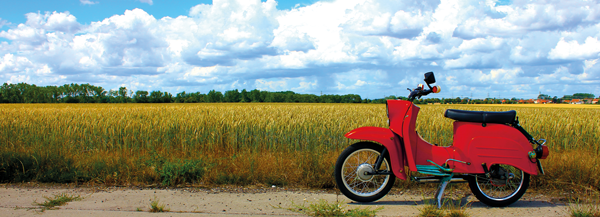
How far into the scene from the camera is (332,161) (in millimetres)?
5445

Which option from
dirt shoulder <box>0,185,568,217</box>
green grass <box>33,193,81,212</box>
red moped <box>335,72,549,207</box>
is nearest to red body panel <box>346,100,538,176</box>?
red moped <box>335,72,549,207</box>

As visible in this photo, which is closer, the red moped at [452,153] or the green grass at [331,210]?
the green grass at [331,210]

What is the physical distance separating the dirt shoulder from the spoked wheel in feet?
0.35

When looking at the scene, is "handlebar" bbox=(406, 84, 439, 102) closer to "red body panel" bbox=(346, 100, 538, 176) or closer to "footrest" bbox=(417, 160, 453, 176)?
"red body panel" bbox=(346, 100, 538, 176)

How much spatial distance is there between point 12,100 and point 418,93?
102738 mm

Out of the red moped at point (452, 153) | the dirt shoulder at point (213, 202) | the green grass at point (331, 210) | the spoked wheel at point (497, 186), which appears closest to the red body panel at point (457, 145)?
the red moped at point (452, 153)

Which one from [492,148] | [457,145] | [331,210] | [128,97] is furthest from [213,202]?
[128,97]

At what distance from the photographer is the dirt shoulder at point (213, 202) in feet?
12.3

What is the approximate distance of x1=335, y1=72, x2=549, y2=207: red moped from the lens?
4074mm

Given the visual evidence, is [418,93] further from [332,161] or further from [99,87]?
[99,87]

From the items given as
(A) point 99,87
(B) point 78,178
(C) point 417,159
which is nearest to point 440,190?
(C) point 417,159

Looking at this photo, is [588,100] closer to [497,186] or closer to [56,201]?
[497,186]

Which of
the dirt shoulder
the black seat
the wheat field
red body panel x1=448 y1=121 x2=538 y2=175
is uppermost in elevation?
the black seat

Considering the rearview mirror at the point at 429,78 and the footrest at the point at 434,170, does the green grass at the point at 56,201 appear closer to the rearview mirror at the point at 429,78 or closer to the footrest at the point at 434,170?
the footrest at the point at 434,170
